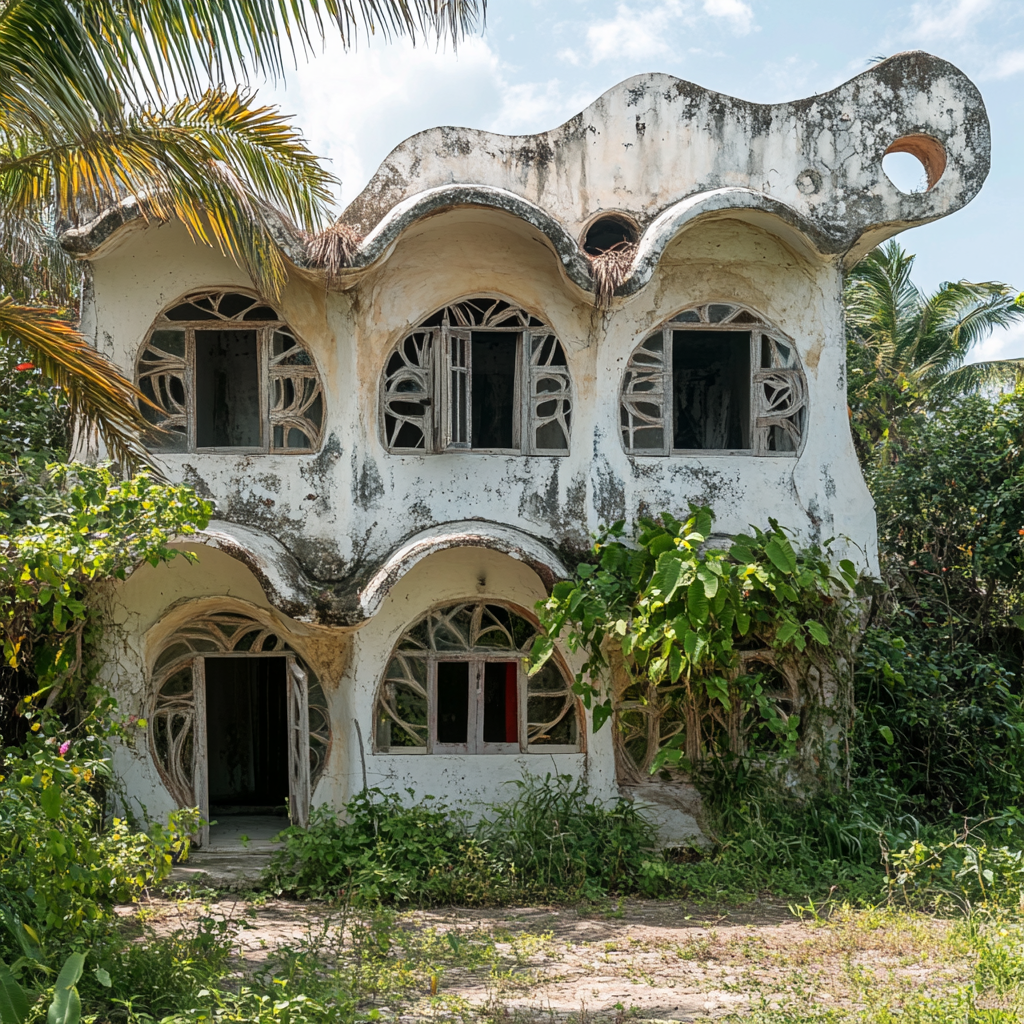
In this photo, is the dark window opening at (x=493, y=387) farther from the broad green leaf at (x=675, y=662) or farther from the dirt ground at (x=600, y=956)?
the dirt ground at (x=600, y=956)

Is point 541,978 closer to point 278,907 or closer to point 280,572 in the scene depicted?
point 278,907

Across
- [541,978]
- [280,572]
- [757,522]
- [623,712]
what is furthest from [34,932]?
[757,522]

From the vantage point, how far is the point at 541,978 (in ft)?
18.3

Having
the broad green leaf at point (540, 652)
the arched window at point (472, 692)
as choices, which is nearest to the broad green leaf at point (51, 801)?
the broad green leaf at point (540, 652)

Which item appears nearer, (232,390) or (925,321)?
(232,390)

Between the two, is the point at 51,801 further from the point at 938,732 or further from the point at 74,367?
the point at 938,732

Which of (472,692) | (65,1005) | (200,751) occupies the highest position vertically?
(472,692)

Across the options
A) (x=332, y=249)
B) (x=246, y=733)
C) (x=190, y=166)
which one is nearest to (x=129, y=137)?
(x=190, y=166)

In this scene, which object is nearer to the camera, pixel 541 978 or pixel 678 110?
pixel 541 978

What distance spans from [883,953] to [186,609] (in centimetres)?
556

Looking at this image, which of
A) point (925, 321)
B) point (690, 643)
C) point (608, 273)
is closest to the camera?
point (690, 643)

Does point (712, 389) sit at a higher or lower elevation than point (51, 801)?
higher

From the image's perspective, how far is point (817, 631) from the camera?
24.2 feet

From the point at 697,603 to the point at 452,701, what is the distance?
2443 mm
